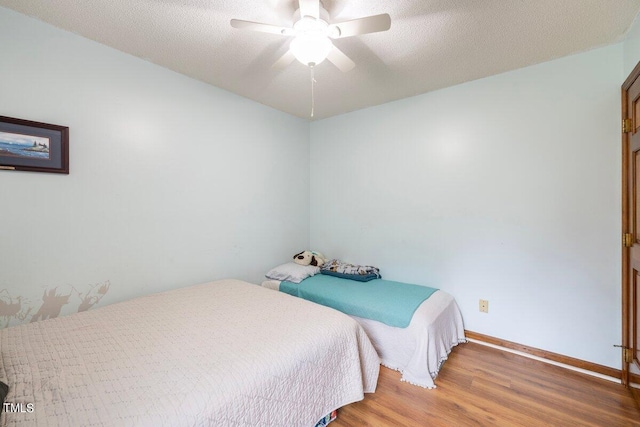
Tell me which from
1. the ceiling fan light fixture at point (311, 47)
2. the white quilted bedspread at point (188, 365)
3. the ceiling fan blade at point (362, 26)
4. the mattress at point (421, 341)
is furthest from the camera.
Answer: the mattress at point (421, 341)

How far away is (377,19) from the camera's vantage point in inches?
50.3

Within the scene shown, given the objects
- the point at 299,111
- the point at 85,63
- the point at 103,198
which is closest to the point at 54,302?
the point at 103,198

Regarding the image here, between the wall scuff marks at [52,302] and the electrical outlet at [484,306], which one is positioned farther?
the electrical outlet at [484,306]

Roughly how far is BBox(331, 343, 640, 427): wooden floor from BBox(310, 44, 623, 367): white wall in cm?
29

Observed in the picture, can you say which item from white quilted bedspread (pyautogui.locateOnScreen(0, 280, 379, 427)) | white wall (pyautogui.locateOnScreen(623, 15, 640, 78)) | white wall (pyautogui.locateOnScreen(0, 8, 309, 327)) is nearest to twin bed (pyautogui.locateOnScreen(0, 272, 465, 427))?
white quilted bedspread (pyautogui.locateOnScreen(0, 280, 379, 427))

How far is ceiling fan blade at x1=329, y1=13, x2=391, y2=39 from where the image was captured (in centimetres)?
127

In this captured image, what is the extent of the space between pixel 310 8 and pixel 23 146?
1.89 metres

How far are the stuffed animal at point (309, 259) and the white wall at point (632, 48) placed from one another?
2922 millimetres

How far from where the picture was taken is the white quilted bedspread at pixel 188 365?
0.94m

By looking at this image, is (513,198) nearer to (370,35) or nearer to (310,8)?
(370,35)

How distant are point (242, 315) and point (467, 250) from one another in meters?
2.05

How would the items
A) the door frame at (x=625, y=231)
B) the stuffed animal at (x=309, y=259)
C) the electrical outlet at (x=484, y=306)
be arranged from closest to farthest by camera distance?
the door frame at (x=625, y=231), the electrical outlet at (x=484, y=306), the stuffed animal at (x=309, y=259)

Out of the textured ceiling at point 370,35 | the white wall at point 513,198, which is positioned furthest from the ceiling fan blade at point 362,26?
the white wall at point 513,198

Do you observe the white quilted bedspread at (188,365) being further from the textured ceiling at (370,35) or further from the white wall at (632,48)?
the white wall at (632,48)
